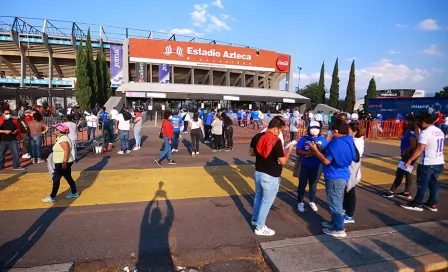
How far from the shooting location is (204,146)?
1219 centimetres

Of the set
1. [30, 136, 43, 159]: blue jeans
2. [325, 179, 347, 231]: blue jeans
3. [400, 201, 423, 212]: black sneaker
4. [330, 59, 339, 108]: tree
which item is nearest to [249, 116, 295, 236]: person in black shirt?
[325, 179, 347, 231]: blue jeans

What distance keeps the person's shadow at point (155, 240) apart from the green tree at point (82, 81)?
25.5m

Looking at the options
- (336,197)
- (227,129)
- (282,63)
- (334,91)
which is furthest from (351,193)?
(334,91)

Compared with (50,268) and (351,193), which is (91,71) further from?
(351,193)

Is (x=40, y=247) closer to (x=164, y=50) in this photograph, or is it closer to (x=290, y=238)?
(x=290, y=238)

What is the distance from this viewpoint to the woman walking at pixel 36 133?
7.89 metres

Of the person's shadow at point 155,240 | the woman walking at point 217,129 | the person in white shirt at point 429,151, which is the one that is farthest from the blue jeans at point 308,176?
the woman walking at point 217,129

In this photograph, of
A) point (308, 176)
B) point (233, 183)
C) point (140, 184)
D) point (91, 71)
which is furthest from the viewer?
point (91, 71)

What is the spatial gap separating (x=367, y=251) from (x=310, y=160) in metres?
1.68

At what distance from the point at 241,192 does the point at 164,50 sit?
1105 inches

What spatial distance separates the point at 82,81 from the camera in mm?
26438

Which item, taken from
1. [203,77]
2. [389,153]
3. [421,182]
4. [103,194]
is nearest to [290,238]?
[421,182]

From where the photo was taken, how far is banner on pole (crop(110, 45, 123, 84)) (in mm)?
31202

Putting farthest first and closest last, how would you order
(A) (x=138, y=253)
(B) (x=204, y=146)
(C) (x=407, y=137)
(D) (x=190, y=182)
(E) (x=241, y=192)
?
(B) (x=204, y=146), (D) (x=190, y=182), (E) (x=241, y=192), (C) (x=407, y=137), (A) (x=138, y=253)
